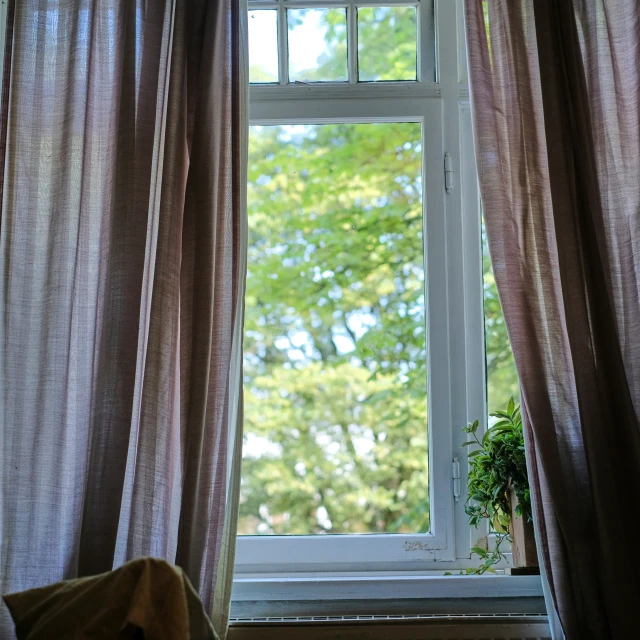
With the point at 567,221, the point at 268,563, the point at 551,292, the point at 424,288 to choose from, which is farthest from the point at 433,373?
the point at 268,563

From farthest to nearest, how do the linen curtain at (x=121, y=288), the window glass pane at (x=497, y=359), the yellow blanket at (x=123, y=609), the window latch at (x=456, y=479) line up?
1. the window glass pane at (x=497, y=359)
2. the window latch at (x=456, y=479)
3. the linen curtain at (x=121, y=288)
4. the yellow blanket at (x=123, y=609)

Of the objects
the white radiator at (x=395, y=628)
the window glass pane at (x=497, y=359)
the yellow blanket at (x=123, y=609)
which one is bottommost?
the white radiator at (x=395, y=628)

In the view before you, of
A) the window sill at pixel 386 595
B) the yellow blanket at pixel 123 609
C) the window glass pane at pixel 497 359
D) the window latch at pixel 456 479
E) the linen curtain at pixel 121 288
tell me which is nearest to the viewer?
the yellow blanket at pixel 123 609

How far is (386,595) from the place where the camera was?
1.95 metres

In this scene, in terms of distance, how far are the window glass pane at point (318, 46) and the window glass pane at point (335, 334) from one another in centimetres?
17

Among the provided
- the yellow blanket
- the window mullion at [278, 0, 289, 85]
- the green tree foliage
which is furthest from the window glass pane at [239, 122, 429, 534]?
the yellow blanket

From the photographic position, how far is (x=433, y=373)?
215cm

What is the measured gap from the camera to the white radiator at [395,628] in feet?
5.97

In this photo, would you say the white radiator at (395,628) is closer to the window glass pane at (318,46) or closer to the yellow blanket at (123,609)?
the yellow blanket at (123,609)

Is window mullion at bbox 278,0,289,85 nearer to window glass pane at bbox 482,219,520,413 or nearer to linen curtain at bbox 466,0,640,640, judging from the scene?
linen curtain at bbox 466,0,640,640

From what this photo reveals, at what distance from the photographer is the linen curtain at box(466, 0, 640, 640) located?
1760mm

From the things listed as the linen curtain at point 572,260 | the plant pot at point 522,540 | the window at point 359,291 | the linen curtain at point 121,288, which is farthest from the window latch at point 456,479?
the linen curtain at point 121,288

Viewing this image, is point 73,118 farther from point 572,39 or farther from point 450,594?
point 450,594

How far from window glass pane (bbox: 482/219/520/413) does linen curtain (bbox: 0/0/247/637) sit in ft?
2.57
